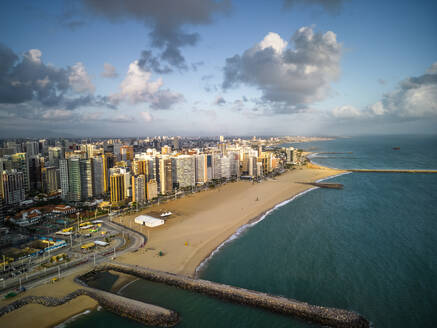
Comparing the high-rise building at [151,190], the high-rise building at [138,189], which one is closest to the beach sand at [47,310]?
the high-rise building at [138,189]

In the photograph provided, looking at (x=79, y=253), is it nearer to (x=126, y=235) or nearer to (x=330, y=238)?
(x=126, y=235)

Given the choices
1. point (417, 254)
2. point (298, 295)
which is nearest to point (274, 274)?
point (298, 295)

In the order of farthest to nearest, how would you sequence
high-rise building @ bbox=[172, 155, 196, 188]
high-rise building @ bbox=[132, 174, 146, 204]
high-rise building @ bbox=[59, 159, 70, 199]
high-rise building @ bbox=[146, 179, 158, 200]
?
high-rise building @ bbox=[172, 155, 196, 188] < high-rise building @ bbox=[59, 159, 70, 199] < high-rise building @ bbox=[146, 179, 158, 200] < high-rise building @ bbox=[132, 174, 146, 204]

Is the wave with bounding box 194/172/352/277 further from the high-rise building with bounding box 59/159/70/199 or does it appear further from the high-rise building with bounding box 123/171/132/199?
the high-rise building with bounding box 59/159/70/199

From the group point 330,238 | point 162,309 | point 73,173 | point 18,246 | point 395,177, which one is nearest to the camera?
point 162,309

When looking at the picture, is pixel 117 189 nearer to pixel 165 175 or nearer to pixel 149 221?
pixel 165 175

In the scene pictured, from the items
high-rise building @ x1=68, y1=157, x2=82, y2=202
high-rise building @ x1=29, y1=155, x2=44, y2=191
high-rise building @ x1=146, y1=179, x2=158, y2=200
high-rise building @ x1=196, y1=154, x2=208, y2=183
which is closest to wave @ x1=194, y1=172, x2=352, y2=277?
high-rise building @ x1=146, y1=179, x2=158, y2=200
